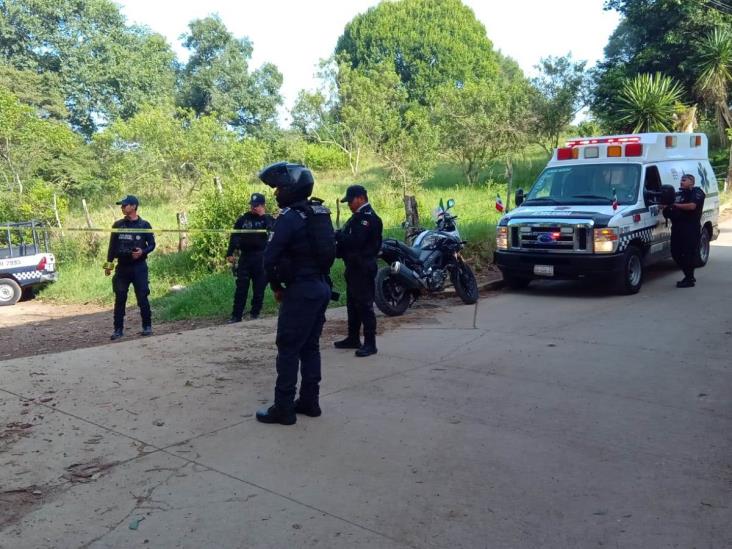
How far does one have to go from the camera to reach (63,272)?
17891 mm

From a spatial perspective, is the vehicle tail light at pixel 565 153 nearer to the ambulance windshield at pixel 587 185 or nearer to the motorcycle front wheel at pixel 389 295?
the ambulance windshield at pixel 587 185

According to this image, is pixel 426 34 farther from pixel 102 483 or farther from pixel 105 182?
pixel 102 483

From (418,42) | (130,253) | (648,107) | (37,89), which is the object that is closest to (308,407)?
(130,253)

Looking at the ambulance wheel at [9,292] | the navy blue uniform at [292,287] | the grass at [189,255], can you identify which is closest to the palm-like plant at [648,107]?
the grass at [189,255]

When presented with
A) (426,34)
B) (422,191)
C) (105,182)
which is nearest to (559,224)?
(422,191)

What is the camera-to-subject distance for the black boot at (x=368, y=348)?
6922mm

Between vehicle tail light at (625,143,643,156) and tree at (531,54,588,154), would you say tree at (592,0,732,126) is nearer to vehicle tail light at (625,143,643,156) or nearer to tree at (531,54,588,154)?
tree at (531,54,588,154)

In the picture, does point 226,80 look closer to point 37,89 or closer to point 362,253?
point 37,89

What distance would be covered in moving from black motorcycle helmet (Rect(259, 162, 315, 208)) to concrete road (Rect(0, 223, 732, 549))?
1.64 metres

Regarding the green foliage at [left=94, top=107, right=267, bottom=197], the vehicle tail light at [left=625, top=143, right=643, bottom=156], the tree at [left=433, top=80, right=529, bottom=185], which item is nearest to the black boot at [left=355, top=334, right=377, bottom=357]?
the vehicle tail light at [left=625, top=143, right=643, bottom=156]

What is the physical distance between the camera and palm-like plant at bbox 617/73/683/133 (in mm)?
21984

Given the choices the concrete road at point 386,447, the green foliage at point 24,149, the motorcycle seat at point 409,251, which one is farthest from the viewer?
the green foliage at point 24,149

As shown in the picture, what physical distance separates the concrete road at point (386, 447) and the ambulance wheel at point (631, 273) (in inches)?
103

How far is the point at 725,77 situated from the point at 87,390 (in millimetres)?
25356
